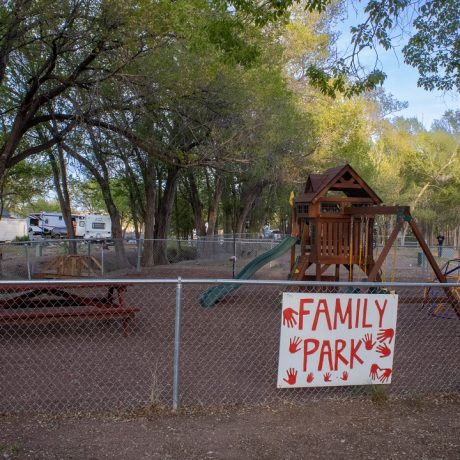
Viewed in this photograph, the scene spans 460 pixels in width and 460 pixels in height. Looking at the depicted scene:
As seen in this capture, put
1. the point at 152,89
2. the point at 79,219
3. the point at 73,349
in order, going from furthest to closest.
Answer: the point at 79,219 < the point at 152,89 < the point at 73,349

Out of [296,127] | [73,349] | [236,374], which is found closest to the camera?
[236,374]

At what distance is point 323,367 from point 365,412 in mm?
534

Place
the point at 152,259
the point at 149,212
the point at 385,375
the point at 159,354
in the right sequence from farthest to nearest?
the point at 149,212
the point at 152,259
the point at 159,354
the point at 385,375

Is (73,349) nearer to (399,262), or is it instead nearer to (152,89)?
(152,89)

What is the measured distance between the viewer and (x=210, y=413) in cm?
495

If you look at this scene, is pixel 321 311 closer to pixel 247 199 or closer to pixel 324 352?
pixel 324 352

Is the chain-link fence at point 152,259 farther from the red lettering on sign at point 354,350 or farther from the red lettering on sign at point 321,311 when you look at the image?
the red lettering on sign at point 321,311

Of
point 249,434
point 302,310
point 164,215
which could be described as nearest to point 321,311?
point 302,310

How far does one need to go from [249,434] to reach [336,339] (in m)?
1.28

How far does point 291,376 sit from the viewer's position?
5.15 meters

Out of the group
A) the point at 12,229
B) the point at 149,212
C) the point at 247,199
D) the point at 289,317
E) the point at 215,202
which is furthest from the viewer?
the point at 12,229

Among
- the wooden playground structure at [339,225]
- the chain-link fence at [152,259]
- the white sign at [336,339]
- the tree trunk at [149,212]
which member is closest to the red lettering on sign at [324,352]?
the white sign at [336,339]

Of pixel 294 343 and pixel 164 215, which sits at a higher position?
pixel 164 215

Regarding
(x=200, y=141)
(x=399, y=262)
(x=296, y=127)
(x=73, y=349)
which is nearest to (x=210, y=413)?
(x=73, y=349)
